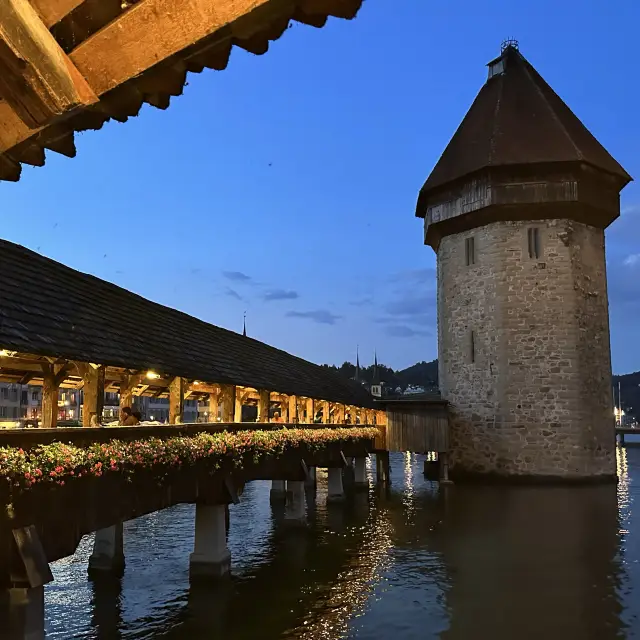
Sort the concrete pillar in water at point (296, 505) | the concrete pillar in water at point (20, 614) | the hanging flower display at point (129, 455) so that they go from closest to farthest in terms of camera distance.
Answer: the concrete pillar in water at point (20, 614), the hanging flower display at point (129, 455), the concrete pillar in water at point (296, 505)

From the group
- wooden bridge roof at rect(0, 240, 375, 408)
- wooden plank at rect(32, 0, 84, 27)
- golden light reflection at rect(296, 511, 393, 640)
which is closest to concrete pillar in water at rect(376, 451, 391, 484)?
golden light reflection at rect(296, 511, 393, 640)

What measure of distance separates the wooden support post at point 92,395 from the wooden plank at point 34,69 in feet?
26.0

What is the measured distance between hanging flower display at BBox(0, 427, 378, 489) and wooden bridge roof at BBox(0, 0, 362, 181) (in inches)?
209

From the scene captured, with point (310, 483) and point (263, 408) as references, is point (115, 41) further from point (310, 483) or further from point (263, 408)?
point (310, 483)

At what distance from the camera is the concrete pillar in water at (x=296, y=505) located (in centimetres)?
1911

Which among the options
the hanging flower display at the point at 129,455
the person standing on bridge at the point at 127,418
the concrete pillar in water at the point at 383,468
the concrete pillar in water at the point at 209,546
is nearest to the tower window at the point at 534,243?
the concrete pillar in water at the point at 383,468

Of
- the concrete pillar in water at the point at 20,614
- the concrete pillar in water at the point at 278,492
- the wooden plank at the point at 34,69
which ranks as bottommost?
the concrete pillar in water at the point at 278,492

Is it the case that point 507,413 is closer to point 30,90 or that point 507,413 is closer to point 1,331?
point 1,331

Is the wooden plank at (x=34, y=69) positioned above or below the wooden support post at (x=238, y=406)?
above

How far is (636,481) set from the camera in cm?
3331

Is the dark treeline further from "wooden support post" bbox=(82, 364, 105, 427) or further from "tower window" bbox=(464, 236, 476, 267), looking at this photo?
"wooden support post" bbox=(82, 364, 105, 427)

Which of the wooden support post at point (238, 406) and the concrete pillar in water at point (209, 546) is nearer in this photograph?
the concrete pillar in water at point (209, 546)

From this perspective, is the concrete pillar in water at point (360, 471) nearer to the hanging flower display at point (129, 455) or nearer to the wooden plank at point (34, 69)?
the hanging flower display at point (129, 455)

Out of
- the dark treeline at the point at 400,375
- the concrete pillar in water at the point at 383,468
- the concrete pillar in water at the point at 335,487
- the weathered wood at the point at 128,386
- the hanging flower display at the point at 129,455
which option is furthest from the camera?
the dark treeline at the point at 400,375
